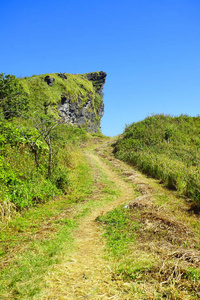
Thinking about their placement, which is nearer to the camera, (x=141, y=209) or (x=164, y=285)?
(x=164, y=285)

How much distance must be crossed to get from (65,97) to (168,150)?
117 feet

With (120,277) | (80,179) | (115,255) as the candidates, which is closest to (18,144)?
(80,179)

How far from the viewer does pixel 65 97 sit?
48.6 m

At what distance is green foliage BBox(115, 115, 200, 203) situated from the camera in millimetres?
10844

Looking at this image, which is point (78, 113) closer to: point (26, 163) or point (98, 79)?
point (98, 79)

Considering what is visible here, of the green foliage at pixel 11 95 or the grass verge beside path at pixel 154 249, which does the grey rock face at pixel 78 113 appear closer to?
the green foliage at pixel 11 95

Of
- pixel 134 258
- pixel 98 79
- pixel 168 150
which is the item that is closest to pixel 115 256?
pixel 134 258

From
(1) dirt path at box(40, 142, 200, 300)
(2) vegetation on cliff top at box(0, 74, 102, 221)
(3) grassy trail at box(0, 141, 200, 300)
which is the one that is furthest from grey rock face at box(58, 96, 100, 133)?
(1) dirt path at box(40, 142, 200, 300)

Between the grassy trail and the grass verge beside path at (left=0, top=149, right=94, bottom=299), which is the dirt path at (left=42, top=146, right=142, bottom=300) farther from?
the grass verge beside path at (left=0, top=149, right=94, bottom=299)

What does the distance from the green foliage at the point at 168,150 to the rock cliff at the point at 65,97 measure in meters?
17.3

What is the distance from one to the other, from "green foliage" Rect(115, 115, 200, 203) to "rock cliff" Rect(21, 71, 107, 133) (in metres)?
17.3

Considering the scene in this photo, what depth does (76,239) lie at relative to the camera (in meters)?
5.09

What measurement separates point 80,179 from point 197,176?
20.6ft

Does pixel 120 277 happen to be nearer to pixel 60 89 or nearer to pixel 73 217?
pixel 73 217
